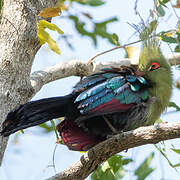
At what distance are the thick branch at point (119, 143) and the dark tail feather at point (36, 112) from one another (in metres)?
0.42

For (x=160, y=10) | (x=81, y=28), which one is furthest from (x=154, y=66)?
(x=81, y=28)

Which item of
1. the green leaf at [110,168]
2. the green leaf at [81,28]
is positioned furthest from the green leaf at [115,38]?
the green leaf at [81,28]

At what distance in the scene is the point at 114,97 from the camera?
2625mm

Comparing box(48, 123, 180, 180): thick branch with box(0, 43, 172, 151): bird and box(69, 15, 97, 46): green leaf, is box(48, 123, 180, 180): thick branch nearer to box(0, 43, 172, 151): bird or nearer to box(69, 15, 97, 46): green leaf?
box(0, 43, 172, 151): bird

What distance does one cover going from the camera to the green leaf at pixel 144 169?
2828 mm

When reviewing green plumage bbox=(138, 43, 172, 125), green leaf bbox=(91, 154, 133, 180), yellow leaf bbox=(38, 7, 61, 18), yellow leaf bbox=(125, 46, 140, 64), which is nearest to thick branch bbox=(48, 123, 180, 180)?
green leaf bbox=(91, 154, 133, 180)

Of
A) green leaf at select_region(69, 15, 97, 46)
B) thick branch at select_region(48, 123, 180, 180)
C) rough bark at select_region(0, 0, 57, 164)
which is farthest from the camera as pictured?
green leaf at select_region(69, 15, 97, 46)

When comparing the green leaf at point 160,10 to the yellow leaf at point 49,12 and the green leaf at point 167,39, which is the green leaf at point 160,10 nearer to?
the green leaf at point 167,39

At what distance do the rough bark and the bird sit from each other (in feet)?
0.48

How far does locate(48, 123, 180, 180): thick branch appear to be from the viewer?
6.48 feet

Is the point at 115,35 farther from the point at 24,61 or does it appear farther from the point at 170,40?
the point at 24,61

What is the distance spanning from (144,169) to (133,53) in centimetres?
95

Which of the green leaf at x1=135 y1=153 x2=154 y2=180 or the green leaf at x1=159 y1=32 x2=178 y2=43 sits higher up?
the green leaf at x1=159 y1=32 x2=178 y2=43

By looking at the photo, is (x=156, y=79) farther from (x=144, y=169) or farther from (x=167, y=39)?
(x=144, y=169)
